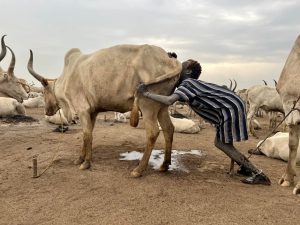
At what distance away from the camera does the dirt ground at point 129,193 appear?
4527mm

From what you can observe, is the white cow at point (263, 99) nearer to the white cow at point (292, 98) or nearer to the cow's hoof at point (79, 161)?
the white cow at point (292, 98)

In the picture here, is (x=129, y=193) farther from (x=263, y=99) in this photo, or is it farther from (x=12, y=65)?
(x=263, y=99)

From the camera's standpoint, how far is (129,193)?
537cm

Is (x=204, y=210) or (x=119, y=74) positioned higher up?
(x=119, y=74)

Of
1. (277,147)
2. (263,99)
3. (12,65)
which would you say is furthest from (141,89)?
(263,99)

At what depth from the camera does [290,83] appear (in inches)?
236

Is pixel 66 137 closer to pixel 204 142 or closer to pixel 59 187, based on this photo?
pixel 204 142

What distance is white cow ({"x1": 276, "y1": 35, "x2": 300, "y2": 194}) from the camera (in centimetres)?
589

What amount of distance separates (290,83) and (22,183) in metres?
4.46

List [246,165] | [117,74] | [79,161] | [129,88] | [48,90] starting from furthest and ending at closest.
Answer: [48,90]
[79,161]
[117,74]
[129,88]
[246,165]

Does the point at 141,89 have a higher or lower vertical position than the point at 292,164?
higher

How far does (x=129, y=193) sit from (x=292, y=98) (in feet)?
9.47

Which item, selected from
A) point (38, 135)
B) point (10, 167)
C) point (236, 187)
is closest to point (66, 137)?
point (38, 135)

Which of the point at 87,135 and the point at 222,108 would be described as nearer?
the point at 222,108
